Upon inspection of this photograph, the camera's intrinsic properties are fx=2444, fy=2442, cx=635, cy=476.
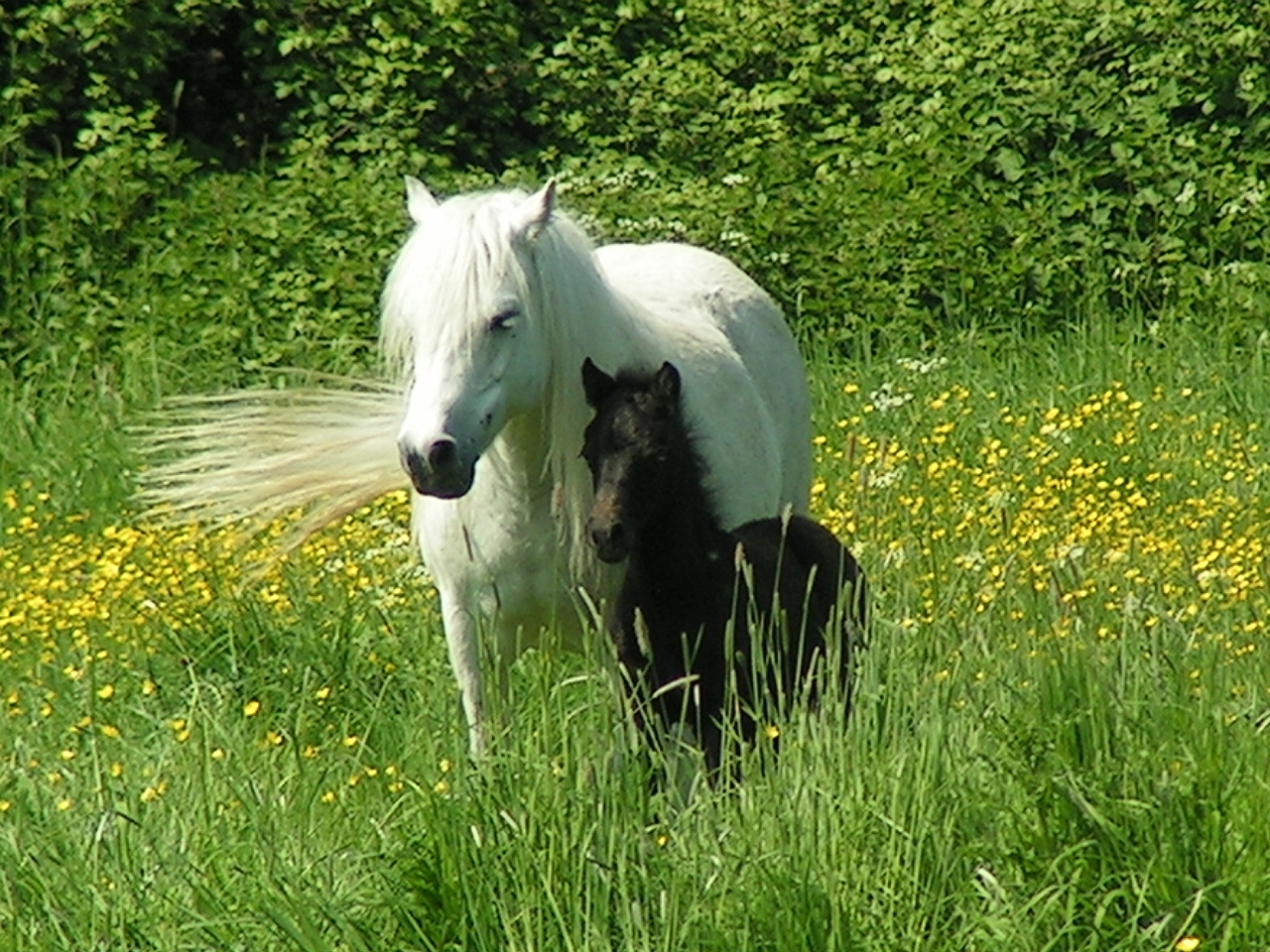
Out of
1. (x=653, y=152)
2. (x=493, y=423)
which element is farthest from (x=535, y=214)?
(x=653, y=152)

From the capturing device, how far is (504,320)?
219 inches

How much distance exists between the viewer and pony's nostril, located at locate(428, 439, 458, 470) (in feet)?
17.3

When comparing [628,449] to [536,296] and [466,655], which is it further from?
[466,655]

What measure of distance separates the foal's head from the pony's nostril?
0.32 metres

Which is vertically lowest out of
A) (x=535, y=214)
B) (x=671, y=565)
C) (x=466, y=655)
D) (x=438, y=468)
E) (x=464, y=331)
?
(x=466, y=655)

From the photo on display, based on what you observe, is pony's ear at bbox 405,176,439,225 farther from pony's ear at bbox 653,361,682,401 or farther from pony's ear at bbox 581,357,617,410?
pony's ear at bbox 653,361,682,401

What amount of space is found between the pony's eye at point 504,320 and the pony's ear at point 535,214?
223mm

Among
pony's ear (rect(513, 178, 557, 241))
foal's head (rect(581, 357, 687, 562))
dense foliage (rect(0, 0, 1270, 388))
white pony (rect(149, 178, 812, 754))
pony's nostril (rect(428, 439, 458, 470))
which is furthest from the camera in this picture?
dense foliage (rect(0, 0, 1270, 388))

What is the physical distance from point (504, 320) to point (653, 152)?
8127 millimetres

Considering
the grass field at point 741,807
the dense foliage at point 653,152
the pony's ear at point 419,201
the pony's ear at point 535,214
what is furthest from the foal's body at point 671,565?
the dense foliage at point 653,152

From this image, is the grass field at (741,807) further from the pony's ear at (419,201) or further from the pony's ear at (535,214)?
the pony's ear at (419,201)

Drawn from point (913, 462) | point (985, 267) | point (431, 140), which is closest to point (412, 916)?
point (913, 462)

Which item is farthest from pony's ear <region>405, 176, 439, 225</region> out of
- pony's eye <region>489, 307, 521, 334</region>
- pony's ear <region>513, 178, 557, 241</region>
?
pony's eye <region>489, 307, 521, 334</region>

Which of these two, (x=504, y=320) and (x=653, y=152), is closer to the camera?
(x=504, y=320)
